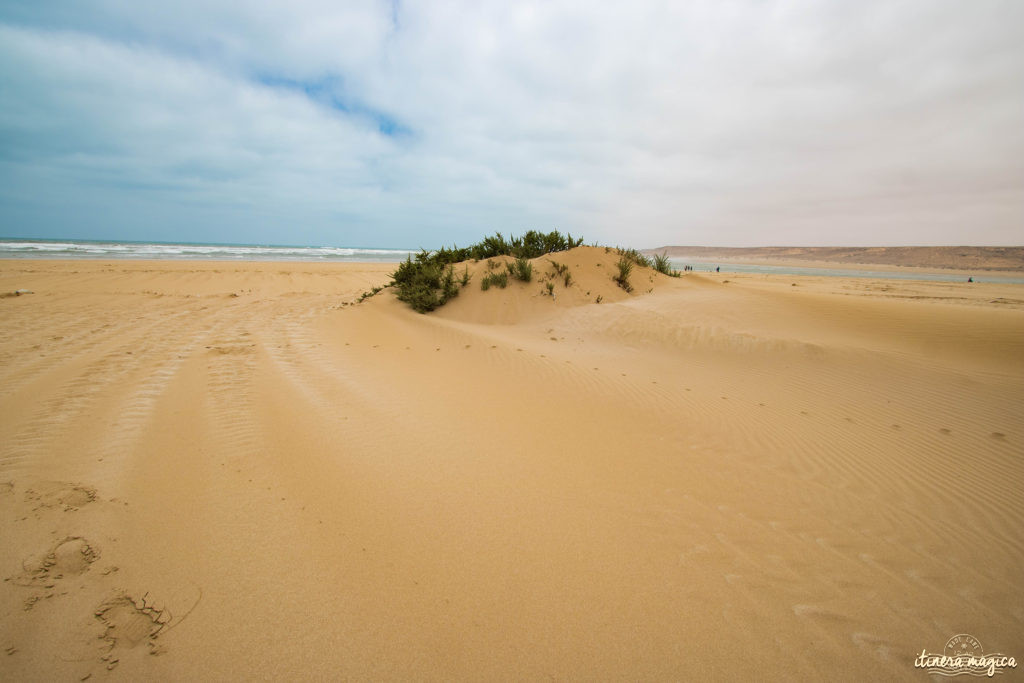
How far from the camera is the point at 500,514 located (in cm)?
223

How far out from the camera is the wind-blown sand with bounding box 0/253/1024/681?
1.50 meters

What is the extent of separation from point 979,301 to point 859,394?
40.4ft

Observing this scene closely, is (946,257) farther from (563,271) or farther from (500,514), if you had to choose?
(500,514)

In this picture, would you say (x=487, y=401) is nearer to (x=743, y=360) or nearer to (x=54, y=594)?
(x=54, y=594)

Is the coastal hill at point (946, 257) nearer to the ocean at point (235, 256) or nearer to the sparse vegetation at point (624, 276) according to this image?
the ocean at point (235, 256)

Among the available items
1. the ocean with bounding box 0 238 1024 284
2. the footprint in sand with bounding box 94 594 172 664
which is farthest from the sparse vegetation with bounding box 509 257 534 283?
the ocean with bounding box 0 238 1024 284

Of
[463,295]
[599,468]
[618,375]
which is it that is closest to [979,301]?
[618,375]

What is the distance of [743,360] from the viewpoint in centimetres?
539

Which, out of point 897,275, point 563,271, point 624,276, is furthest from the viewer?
point 897,275

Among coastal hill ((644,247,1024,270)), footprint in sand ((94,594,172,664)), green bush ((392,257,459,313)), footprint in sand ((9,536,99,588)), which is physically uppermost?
coastal hill ((644,247,1024,270))

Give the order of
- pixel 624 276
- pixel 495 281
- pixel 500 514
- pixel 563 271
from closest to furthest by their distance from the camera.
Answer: pixel 500 514
pixel 495 281
pixel 563 271
pixel 624 276

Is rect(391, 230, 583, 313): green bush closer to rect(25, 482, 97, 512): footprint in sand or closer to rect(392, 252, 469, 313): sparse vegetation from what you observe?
rect(392, 252, 469, 313): sparse vegetation

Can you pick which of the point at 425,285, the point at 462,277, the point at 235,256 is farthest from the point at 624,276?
the point at 235,256

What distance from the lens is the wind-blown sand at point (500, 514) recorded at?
4.93ft
